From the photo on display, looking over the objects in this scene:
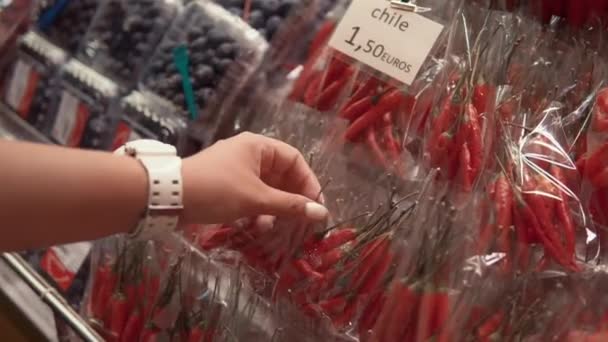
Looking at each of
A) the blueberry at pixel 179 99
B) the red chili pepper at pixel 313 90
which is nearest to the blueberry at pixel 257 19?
the blueberry at pixel 179 99

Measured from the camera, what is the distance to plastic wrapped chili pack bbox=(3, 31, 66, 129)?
5.50 ft

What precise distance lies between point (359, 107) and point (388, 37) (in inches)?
4.5

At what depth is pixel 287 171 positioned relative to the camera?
101 centimetres

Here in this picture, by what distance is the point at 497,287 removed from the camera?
93 cm

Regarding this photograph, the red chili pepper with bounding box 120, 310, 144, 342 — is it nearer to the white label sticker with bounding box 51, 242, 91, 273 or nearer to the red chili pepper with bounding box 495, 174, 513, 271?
the white label sticker with bounding box 51, 242, 91, 273

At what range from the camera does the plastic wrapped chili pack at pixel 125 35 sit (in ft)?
5.14

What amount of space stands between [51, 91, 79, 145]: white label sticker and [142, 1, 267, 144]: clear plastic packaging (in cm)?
21

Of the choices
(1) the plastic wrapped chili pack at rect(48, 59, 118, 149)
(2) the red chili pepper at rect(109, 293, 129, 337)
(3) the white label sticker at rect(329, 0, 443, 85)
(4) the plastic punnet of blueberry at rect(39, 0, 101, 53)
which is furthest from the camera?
(4) the plastic punnet of blueberry at rect(39, 0, 101, 53)

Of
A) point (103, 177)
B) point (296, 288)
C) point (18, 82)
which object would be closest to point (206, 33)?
point (18, 82)

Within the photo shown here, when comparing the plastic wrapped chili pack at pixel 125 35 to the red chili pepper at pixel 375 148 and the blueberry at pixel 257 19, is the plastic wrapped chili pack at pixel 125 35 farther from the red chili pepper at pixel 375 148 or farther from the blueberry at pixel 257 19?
the red chili pepper at pixel 375 148

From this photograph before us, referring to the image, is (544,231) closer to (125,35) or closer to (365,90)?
(365,90)

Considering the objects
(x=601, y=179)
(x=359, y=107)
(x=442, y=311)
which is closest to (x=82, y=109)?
(x=359, y=107)

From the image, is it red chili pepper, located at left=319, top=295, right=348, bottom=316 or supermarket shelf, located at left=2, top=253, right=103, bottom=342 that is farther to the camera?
supermarket shelf, located at left=2, top=253, right=103, bottom=342

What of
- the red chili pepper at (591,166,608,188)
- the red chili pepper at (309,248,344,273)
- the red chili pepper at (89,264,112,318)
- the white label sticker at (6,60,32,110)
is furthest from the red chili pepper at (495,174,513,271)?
the white label sticker at (6,60,32,110)
